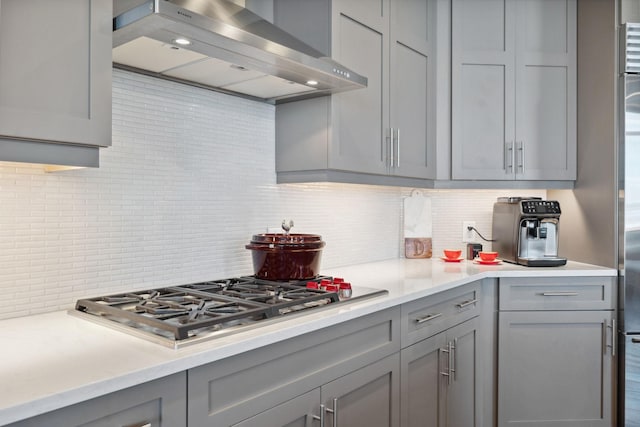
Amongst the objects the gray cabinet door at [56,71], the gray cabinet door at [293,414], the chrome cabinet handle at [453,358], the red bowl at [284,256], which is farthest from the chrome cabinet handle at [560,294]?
the gray cabinet door at [56,71]

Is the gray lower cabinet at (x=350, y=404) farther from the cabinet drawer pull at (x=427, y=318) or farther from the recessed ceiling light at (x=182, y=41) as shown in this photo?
the recessed ceiling light at (x=182, y=41)

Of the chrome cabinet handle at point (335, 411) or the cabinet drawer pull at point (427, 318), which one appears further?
the cabinet drawer pull at point (427, 318)

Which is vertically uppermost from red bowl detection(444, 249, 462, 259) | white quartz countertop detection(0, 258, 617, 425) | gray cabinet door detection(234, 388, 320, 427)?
red bowl detection(444, 249, 462, 259)

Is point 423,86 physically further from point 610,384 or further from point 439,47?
point 610,384

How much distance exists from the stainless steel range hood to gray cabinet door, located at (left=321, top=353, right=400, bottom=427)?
1.08m

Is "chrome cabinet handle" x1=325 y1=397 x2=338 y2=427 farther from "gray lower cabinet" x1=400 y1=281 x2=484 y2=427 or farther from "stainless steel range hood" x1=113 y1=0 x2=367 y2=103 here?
"stainless steel range hood" x1=113 y1=0 x2=367 y2=103

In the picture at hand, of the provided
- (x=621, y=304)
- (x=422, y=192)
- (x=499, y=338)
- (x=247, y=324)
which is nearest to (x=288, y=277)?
(x=247, y=324)

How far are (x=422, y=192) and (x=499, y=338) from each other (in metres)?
1.07

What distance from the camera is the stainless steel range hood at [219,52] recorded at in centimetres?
138

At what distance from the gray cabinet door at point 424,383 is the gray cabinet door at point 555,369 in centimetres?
56

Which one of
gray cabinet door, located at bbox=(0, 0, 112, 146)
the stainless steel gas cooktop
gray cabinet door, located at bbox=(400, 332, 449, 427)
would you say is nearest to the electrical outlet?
gray cabinet door, located at bbox=(400, 332, 449, 427)

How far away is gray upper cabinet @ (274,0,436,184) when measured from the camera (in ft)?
7.11

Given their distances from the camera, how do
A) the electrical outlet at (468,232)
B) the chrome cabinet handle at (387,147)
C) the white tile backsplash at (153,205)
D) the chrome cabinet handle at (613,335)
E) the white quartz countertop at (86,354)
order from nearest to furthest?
the white quartz countertop at (86,354) < the white tile backsplash at (153,205) < the chrome cabinet handle at (387,147) < the chrome cabinet handle at (613,335) < the electrical outlet at (468,232)

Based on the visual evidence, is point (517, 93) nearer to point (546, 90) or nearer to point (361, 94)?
point (546, 90)
